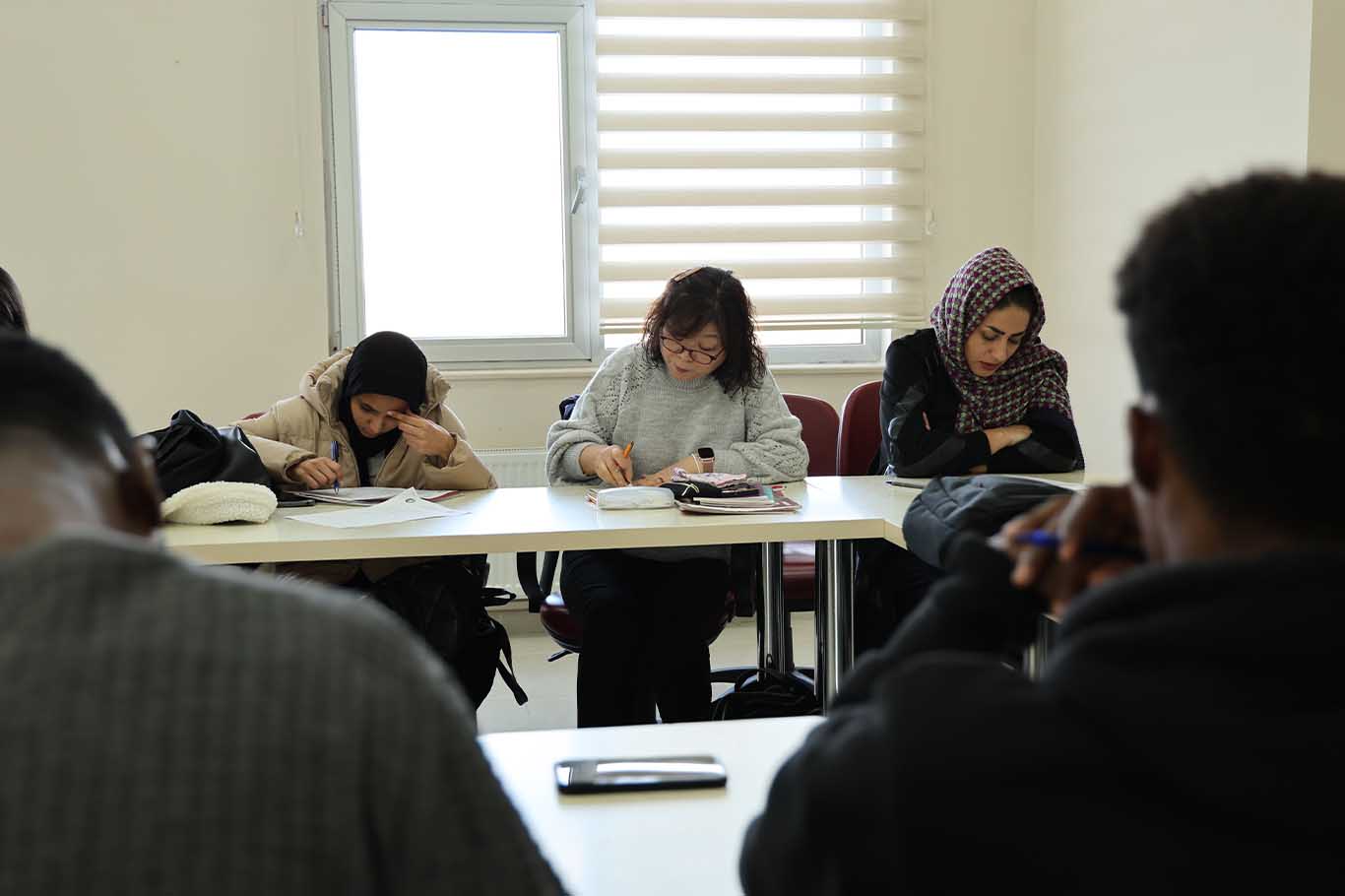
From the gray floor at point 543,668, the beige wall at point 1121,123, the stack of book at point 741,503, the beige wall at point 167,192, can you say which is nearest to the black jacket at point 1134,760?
the stack of book at point 741,503

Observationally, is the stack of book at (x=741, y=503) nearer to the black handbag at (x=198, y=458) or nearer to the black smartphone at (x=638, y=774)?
the black handbag at (x=198, y=458)

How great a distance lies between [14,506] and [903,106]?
420 cm

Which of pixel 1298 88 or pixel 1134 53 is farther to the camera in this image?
pixel 1134 53

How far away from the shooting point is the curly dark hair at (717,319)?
9.61ft

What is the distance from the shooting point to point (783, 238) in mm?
4254

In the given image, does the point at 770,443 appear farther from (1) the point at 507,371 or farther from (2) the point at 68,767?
(2) the point at 68,767

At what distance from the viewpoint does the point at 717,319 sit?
2934mm

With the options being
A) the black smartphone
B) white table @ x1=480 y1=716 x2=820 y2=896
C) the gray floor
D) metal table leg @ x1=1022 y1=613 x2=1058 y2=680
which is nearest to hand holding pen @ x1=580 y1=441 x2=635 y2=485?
the gray floor


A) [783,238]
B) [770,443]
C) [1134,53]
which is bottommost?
[770,443]

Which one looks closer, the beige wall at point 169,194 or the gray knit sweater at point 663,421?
the gray knit sweater at point 663,421

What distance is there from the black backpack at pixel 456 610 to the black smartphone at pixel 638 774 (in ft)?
5.08

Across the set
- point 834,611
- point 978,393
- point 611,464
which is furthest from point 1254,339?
point 978,393

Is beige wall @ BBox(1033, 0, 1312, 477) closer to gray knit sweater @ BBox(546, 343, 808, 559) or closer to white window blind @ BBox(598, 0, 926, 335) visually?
white window blind @ BBox(598, 0, 926, 335)

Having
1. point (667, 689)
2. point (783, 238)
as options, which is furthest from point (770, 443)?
point (783, 238)
